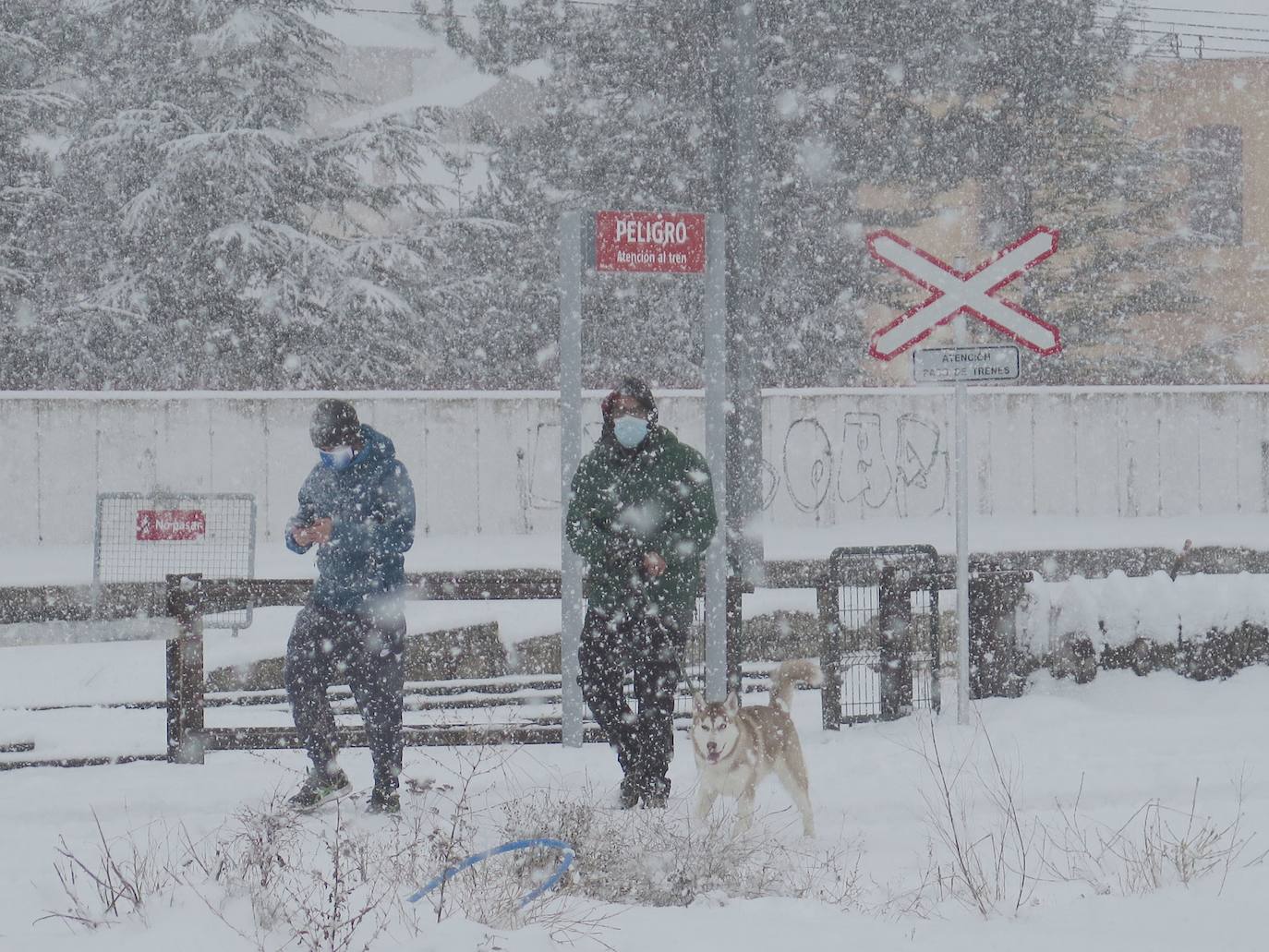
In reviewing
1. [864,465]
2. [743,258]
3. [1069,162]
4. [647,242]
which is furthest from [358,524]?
[1069,162]

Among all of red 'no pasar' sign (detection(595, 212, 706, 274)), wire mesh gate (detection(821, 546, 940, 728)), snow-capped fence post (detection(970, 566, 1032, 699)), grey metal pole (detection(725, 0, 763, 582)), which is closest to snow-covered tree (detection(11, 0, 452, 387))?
grey metal pole (detection(725, 0, 763, 582))

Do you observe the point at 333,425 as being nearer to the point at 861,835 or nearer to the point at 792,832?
the point at 792,832

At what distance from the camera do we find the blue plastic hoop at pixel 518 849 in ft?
14.8

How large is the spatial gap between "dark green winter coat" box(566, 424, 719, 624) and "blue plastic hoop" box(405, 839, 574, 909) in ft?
5.49

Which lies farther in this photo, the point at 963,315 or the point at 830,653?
the point at 830,653

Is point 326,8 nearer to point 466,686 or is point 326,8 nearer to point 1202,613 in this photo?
point 466,686

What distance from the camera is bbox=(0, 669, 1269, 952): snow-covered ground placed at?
14.3 feet

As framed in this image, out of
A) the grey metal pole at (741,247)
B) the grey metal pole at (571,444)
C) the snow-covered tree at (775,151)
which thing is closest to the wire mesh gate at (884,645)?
the grey metal pole at (571,444)

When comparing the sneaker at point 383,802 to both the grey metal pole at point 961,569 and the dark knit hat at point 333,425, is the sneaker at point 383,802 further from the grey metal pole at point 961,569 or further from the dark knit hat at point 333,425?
the grey metal pole at point 961,569

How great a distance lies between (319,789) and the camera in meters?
6.43

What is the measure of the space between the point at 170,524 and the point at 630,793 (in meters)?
9.67

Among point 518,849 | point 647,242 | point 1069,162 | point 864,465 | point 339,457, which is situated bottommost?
point 518,849

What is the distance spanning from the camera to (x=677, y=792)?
274 inches

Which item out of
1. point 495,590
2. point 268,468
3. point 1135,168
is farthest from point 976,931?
point 1135,168
